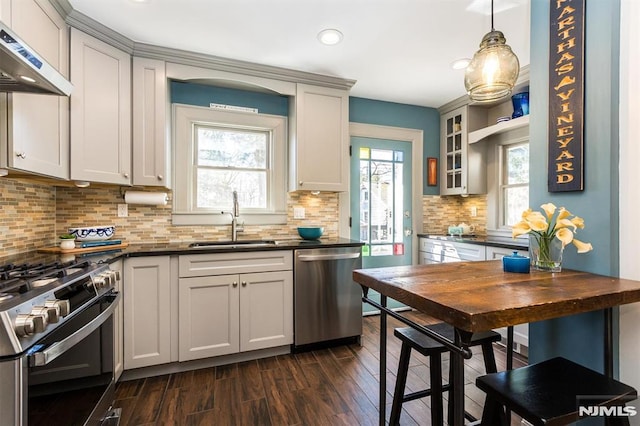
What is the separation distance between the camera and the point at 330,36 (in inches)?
87.7

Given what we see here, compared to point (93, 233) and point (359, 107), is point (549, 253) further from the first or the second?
point (93, 233)

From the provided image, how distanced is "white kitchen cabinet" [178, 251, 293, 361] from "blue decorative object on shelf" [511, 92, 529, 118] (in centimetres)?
268

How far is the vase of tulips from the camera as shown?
1.28 meters

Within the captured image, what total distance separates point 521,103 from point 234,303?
330 centimetres

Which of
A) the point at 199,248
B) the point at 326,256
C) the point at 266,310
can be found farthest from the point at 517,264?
the point at 199,248

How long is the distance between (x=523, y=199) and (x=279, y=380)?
9.92 ft

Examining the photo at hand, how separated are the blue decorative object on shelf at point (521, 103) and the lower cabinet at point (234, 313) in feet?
9.06

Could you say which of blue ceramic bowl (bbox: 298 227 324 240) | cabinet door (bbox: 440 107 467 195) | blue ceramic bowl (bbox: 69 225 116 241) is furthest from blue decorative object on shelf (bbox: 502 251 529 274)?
blue ceramic bowl (bbox: 69 225 116 241)

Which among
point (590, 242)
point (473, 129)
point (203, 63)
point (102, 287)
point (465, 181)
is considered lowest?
point (102, 287)

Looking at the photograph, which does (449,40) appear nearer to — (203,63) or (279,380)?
(203,63)

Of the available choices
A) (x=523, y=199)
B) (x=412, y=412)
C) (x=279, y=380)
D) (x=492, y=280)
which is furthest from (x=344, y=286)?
(x=523, y=199)

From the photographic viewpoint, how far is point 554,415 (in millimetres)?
875

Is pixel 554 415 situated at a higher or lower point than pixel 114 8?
lower

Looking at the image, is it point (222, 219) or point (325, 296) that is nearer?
point (325, 296)
